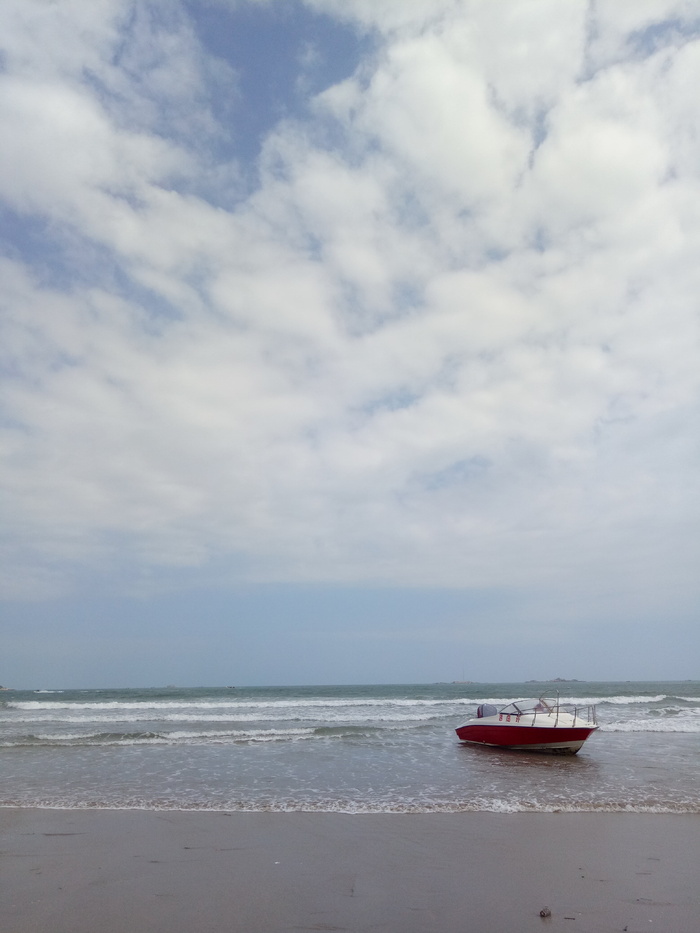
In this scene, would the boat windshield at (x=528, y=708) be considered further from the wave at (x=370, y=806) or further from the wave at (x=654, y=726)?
the wave at (x=370, y=806)

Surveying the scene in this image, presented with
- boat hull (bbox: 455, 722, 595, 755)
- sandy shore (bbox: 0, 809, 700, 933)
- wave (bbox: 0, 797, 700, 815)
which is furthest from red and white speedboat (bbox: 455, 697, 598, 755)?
sandy shore (bbox: 0, 809, 700, 933)

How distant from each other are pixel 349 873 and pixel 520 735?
14019 mm

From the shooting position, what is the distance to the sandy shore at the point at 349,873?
6.23m

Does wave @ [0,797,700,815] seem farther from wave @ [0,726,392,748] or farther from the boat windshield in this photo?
wave @ [0,726,392,748]

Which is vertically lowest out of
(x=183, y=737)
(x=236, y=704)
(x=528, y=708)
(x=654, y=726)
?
(x=236, y=704)

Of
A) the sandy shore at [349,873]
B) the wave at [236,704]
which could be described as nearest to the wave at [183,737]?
the sandy shore at [349,873]

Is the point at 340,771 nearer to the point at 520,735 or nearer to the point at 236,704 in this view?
the point at 520,735

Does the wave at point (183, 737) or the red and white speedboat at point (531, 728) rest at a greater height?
the red and white speedboat at point (531, 728)

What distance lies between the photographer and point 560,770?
630 inches

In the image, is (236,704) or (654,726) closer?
(654,726)

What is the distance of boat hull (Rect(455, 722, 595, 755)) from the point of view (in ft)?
61.9

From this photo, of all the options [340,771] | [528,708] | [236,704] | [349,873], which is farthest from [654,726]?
[236,704]

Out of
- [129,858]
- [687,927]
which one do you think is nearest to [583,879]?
[687,927]

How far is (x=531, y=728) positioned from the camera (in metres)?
19.7
